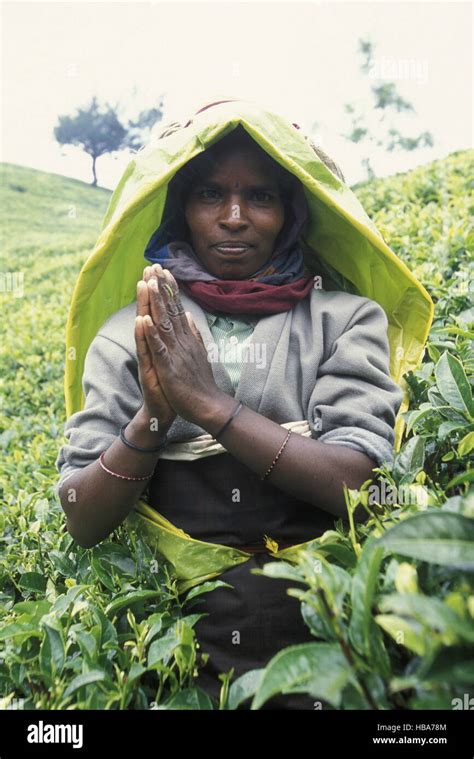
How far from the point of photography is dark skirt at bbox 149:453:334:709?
6.12 ft

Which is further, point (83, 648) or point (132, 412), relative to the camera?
point (132, 412)

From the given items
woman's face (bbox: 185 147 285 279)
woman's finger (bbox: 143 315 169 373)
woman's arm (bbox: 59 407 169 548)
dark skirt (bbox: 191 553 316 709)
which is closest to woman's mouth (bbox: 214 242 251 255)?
woman's face (bbox: 185 147 285 279)

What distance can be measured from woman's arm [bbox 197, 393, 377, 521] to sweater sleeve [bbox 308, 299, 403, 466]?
54 millimetres

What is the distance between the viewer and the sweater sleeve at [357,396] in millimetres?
1888

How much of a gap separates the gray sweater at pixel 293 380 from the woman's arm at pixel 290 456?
0.06 m

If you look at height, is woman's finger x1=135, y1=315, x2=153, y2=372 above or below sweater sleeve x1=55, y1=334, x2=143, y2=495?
above

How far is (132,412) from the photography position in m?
2.06

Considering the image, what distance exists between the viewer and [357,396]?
195 centimetres

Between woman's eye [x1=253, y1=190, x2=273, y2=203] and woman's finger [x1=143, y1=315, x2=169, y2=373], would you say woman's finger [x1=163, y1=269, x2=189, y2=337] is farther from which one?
woman's eye [x1=253, y1=190, x2=273, y2=203]

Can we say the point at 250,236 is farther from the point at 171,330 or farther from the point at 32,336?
the point at 32,336

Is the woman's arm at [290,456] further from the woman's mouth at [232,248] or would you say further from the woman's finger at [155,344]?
the woman's mouth at [232,248]

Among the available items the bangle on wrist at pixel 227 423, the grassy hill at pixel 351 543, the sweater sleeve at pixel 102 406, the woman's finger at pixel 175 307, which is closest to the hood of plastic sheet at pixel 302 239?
the grassy hill at pixel 351 543
